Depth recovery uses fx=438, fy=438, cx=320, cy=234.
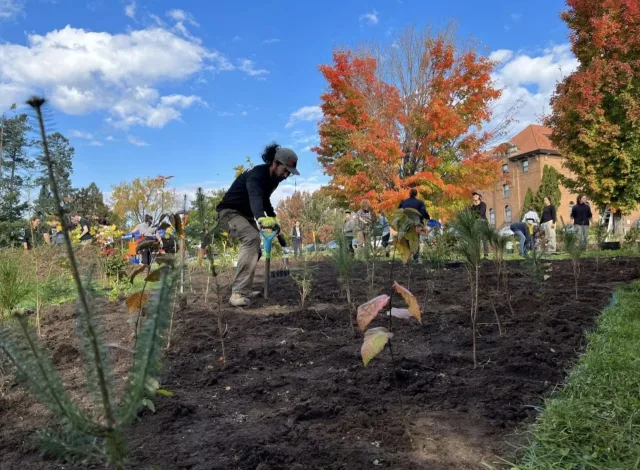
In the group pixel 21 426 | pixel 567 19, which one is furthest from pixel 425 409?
pixel 567 19

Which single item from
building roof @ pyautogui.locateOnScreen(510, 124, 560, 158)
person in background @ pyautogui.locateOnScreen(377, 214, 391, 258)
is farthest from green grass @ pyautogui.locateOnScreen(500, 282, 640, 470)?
building roof @ pyautogui.locateOnScreen(510, 124, 560, 158)

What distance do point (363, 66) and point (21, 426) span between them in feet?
60.6

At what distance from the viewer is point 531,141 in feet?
143

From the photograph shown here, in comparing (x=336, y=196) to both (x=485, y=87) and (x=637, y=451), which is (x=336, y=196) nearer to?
(x=485, y=87)

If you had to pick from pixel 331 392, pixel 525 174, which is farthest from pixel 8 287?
pixel 525 174

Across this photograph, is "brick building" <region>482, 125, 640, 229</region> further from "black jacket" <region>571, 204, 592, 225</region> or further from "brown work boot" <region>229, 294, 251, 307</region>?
"brown work boot" <region>229, 294, 251, 307</region>

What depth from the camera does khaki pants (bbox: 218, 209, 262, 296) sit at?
4852 millimetres

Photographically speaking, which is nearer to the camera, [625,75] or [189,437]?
[189,437]

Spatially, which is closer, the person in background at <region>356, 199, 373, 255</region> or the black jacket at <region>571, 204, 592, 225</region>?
the person in background at <region>356, 199, 373, 255</region>

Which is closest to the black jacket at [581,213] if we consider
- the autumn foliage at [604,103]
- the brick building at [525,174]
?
the autumn foliage at [604,103]

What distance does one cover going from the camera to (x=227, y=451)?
1.58 metres

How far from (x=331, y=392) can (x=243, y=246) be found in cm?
301

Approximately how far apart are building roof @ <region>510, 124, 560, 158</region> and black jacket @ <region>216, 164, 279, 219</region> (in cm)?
4133

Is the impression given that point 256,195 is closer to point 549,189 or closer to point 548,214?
point 548,214
